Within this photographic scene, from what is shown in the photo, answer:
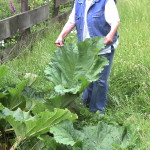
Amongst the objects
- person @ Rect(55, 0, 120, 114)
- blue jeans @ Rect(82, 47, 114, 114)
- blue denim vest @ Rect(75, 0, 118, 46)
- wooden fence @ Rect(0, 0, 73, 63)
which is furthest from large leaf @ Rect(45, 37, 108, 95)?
wooden fence @ Rect(0, 0, 73, 63)

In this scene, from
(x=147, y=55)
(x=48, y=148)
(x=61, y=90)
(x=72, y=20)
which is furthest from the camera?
(x=147, y=55)

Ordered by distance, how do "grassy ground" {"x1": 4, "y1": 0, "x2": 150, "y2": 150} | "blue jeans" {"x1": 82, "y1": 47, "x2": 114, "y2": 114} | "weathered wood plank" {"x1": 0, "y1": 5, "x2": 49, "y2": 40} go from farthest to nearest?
1. "weathered wood plank" {"x1": 0, "y1": 5, "x2": 49, "y2": 40}
2. "blue jeans" {"x1": 82, "y1": 47, "x2": 114, "y2": 114}
3. "grassy ground" {"x1": 4, "y1": 0, "x2": 150, "y2": 150}

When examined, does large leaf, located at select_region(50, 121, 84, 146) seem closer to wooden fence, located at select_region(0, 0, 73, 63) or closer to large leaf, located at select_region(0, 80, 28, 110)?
large leaf, located at select_region(0, 80, 28, 110)

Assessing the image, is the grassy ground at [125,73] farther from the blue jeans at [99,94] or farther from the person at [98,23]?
the person at [98,23]

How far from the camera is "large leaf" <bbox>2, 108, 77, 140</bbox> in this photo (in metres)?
2.58

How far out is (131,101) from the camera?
4227mm

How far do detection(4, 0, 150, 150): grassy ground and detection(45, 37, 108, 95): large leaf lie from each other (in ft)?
1.76

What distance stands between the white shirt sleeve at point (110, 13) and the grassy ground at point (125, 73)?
91 cm

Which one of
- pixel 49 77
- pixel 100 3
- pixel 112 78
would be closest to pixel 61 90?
pixel 49 77

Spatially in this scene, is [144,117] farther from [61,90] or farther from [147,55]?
[147,55]

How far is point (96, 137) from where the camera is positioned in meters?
2.67

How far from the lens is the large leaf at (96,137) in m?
2.50

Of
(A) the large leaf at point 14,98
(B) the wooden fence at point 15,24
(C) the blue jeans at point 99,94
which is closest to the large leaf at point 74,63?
(A) the large leaf at point 14,98

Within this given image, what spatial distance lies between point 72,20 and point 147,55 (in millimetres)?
1792
